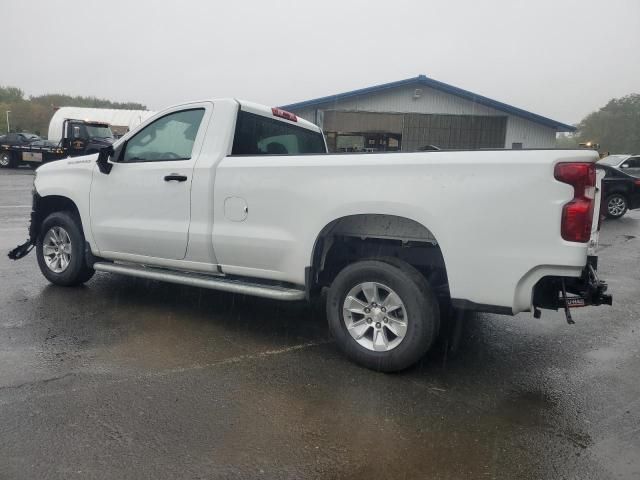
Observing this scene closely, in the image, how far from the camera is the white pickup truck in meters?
3.02

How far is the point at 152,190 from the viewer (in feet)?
14.9

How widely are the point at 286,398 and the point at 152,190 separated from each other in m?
2.41

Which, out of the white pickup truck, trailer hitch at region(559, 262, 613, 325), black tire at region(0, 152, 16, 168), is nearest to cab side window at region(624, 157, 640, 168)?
the white pickup truck

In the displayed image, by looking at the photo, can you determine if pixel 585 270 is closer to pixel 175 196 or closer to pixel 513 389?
pixel 513 389

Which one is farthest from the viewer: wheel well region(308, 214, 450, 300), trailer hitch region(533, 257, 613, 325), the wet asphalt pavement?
wheel well region(308, 214, 450, 300)

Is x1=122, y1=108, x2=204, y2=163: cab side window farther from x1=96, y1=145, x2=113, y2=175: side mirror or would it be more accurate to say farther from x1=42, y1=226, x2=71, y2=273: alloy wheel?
x1=42, y1=226, x2=71, y2=273: alloy wheel

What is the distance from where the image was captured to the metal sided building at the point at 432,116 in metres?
23.6

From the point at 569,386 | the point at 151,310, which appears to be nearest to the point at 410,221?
the point at 569,386

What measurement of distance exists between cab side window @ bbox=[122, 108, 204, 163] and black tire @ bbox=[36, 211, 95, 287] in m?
1.02

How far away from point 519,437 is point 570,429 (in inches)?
14.1

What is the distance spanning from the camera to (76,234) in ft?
17.1

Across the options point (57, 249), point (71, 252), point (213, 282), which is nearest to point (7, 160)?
point (57, 249)

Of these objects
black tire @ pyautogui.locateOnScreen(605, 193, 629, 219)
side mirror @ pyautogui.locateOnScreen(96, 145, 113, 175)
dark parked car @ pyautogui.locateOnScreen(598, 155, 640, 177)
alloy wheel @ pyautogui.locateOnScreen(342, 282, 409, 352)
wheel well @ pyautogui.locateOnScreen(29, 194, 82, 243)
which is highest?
dark parked car @ pyautogui.locateOnScreen(598, 155, 640, 177)

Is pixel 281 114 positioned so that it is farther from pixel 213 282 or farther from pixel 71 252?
pixel 71 252
